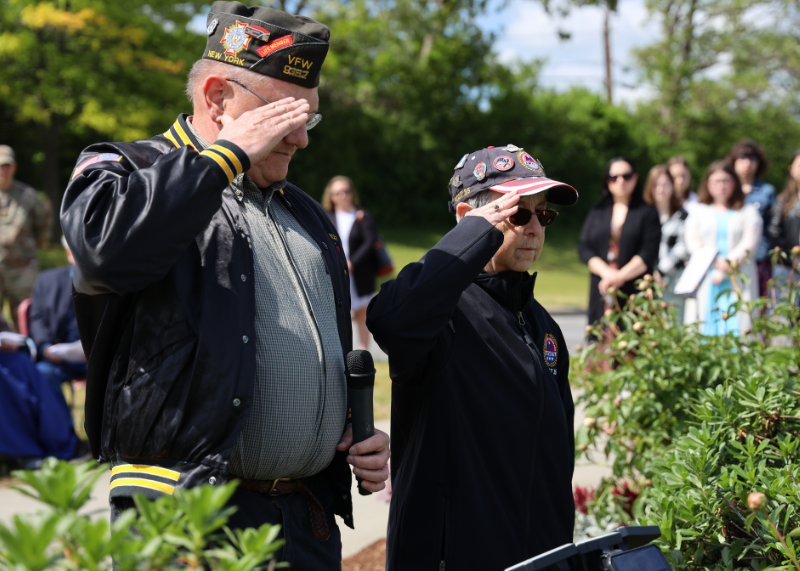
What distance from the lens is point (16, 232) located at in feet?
28.3

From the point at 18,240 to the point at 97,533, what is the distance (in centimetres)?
874

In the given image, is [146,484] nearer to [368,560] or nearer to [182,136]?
[182,136]

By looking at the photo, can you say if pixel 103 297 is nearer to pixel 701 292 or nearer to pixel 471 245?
pixel 471 245

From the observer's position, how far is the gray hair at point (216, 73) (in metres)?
1.99

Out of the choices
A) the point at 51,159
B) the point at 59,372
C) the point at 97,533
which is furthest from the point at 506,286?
the point at 51,159

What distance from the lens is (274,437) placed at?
189cm

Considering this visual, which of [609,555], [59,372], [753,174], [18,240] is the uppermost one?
[753,174]

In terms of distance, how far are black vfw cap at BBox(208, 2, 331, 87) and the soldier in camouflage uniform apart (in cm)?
739

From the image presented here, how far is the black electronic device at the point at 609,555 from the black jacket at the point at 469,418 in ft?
1.99

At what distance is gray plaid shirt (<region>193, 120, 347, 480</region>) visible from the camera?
1893mm

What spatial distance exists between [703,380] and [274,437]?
2099mm

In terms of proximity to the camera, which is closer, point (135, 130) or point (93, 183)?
point (93, 183)

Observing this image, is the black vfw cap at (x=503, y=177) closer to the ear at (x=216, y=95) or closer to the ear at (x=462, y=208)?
the ear at (x=462, y=208)

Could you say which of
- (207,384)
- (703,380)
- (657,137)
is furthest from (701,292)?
(657,137)
